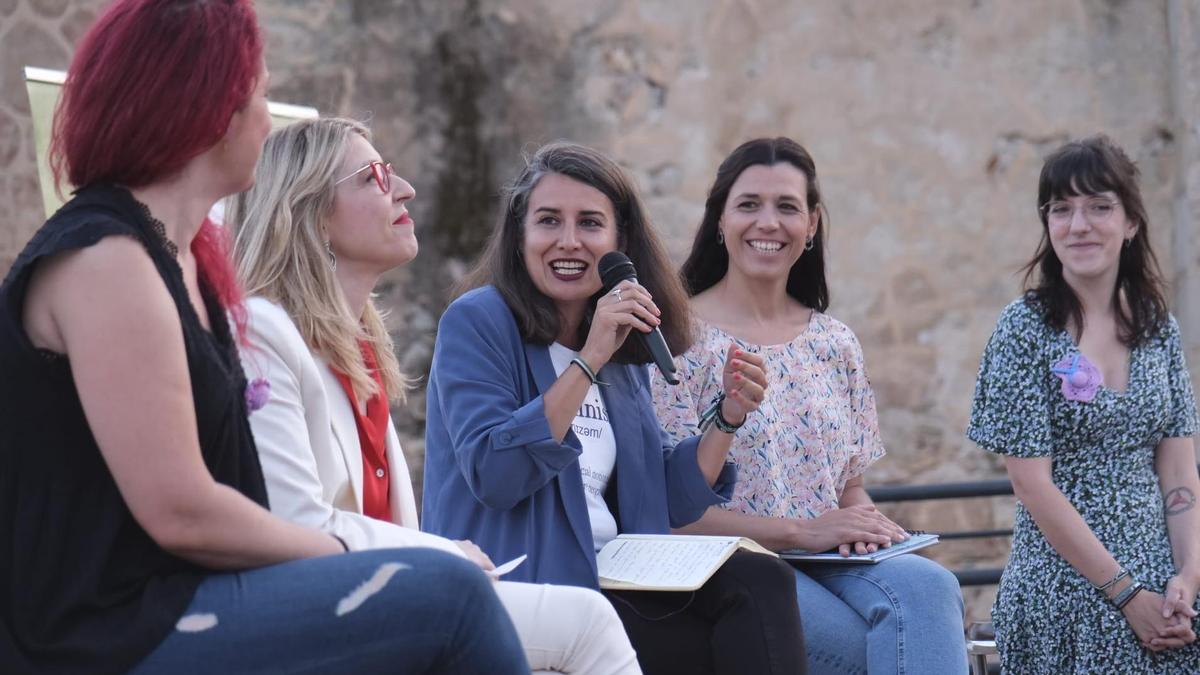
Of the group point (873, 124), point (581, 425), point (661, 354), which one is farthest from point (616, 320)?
point (873, 124)

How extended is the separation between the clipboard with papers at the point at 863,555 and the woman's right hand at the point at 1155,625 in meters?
0.55

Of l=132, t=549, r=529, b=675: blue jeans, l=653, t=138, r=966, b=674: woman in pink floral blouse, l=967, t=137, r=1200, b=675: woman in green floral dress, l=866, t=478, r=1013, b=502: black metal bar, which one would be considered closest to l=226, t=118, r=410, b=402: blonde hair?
l=132, t=549, r=529, b=675: blue jeans

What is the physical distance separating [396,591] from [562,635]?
60 cm

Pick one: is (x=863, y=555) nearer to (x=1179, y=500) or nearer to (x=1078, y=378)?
(x=1078, y=378)

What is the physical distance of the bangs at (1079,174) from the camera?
3811 millimetres

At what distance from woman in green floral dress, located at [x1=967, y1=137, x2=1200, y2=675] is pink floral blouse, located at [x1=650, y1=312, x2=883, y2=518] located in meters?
0.34

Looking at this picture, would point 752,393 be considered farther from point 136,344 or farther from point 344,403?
point 136,344

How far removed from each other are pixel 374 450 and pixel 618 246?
911mm

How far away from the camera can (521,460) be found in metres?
2.81

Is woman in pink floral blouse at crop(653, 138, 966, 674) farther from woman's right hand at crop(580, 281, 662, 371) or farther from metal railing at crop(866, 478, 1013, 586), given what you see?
metal railing at crop(866, 478, 1013, 586)

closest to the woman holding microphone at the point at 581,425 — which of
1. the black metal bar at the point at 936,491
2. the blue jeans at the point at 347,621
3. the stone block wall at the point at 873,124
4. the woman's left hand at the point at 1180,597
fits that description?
the blue jeans at the point at 347,621

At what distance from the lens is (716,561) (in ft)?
8.98

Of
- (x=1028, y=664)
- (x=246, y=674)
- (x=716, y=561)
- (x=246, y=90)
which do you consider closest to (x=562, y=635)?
(x=716, y=561)

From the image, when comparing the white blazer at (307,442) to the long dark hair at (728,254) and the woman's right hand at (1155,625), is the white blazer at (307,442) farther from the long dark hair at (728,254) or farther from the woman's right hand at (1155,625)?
the woman's right hand at (1155,625)
